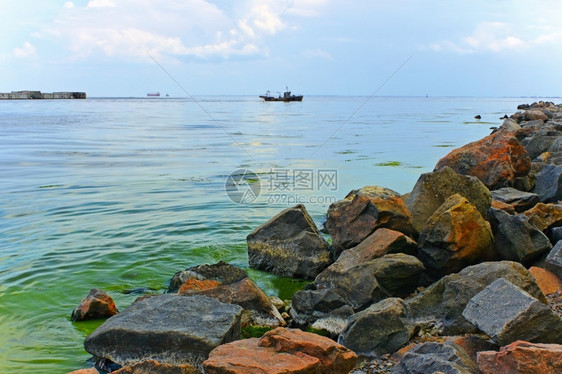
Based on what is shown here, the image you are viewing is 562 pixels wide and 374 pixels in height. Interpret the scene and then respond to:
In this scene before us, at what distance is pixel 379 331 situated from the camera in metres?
5.70

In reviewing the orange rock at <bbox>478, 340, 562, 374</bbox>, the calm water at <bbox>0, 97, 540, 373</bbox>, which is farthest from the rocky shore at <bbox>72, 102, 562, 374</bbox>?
the calm water at <bbox>0, 97, 540, 373</bbox>

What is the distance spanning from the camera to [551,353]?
4043 mm

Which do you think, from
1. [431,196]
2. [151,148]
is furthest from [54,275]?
[151,148]

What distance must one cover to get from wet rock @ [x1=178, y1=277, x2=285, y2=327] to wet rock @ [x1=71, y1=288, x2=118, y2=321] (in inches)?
41.0

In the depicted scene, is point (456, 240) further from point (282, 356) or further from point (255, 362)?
point (255, 362)

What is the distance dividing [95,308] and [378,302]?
11.6 ft

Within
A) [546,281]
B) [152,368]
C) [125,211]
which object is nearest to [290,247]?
[546,281]

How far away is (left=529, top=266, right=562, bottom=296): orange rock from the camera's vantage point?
21.2ft

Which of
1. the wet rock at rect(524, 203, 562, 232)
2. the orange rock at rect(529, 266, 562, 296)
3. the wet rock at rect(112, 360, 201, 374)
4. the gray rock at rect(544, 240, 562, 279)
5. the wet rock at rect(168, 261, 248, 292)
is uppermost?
the wet rock at rect(524, 203, 562, 232)

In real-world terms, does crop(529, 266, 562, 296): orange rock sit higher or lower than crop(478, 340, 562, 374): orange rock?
lower

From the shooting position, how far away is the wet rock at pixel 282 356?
465cm

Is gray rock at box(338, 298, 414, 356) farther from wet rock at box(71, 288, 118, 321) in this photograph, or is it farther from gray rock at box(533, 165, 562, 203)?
gray rock at box(533, 165, 562, 203)

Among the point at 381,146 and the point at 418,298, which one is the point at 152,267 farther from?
the point at 381,146

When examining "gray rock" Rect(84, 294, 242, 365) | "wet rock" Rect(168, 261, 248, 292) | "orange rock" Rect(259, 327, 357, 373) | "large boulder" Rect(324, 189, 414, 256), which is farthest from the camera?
"large boulder" Rect(324, 189, 414, 256)
